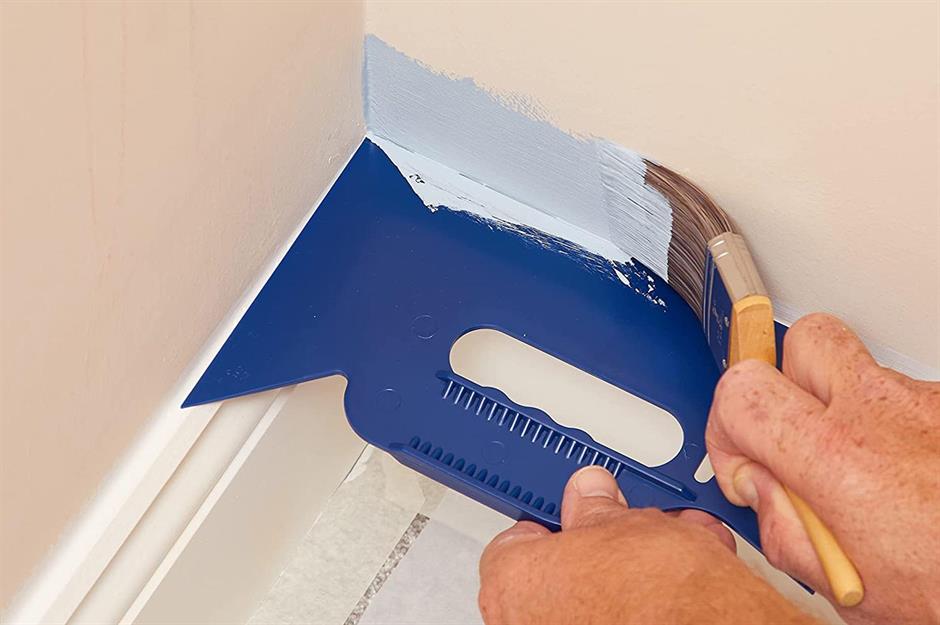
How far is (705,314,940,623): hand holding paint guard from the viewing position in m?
0.70

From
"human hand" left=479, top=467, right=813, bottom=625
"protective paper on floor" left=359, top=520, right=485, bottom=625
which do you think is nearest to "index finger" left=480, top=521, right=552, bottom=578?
"human hand" left=479, top=467, right=813, bottom=625

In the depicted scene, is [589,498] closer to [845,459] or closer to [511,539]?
[511,539]

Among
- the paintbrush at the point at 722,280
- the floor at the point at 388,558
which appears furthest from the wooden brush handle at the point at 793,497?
Result: the floor at the point at 388,558

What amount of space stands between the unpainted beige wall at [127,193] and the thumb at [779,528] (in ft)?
1.36

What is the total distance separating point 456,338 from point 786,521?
0.30 m

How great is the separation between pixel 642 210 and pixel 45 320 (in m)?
0.45

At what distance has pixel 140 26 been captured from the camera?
0.64 m

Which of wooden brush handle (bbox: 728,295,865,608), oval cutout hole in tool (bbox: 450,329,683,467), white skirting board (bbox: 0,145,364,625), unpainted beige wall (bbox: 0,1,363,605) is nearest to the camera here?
unpainted beige wall (bbox: 0,1,363,605)

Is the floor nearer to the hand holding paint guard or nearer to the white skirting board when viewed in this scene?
the white skirting board

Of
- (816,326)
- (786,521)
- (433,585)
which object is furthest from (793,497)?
(433,585)

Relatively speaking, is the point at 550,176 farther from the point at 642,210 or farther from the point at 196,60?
the point at 196,60

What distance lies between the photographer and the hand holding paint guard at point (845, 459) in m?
0.70

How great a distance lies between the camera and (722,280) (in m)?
0.81

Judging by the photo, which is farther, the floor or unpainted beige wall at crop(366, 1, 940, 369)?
the floor
